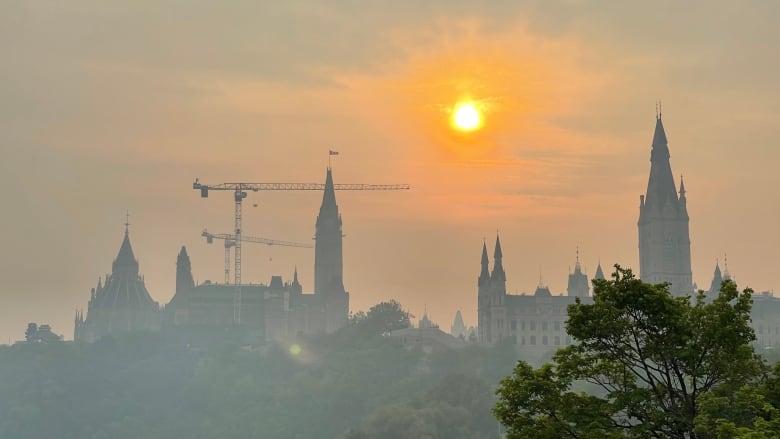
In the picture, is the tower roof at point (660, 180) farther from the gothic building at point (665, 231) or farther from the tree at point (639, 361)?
the tree at point (639, 361)

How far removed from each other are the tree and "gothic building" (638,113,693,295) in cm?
15811

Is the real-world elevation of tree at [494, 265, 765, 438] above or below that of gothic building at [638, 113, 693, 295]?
below

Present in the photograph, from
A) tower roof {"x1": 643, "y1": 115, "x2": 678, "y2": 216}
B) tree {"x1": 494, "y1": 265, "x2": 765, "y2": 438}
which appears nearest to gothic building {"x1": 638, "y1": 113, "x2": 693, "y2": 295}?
tower roof {"x1": 643, "y1": 115, "x2": 678, "y2": 216}

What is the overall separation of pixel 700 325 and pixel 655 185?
165017mm

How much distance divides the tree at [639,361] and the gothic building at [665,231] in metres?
158

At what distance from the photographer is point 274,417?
19062 centimetres

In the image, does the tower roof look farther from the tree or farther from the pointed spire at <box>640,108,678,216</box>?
the tree

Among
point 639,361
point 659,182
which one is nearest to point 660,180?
point 659,182

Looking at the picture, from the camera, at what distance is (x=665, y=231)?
19250 cm

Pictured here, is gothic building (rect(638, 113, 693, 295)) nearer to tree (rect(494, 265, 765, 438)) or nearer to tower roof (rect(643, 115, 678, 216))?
tower roof (rect(643, 115, 678, 216))

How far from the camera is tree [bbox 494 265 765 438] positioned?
108 feet

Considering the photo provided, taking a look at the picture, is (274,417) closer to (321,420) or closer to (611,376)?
(321,420)

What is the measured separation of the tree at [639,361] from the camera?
32875 millimetres

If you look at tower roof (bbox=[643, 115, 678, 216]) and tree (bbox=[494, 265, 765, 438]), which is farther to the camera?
tower roof (bbox=[643, 115, 678, 216])
